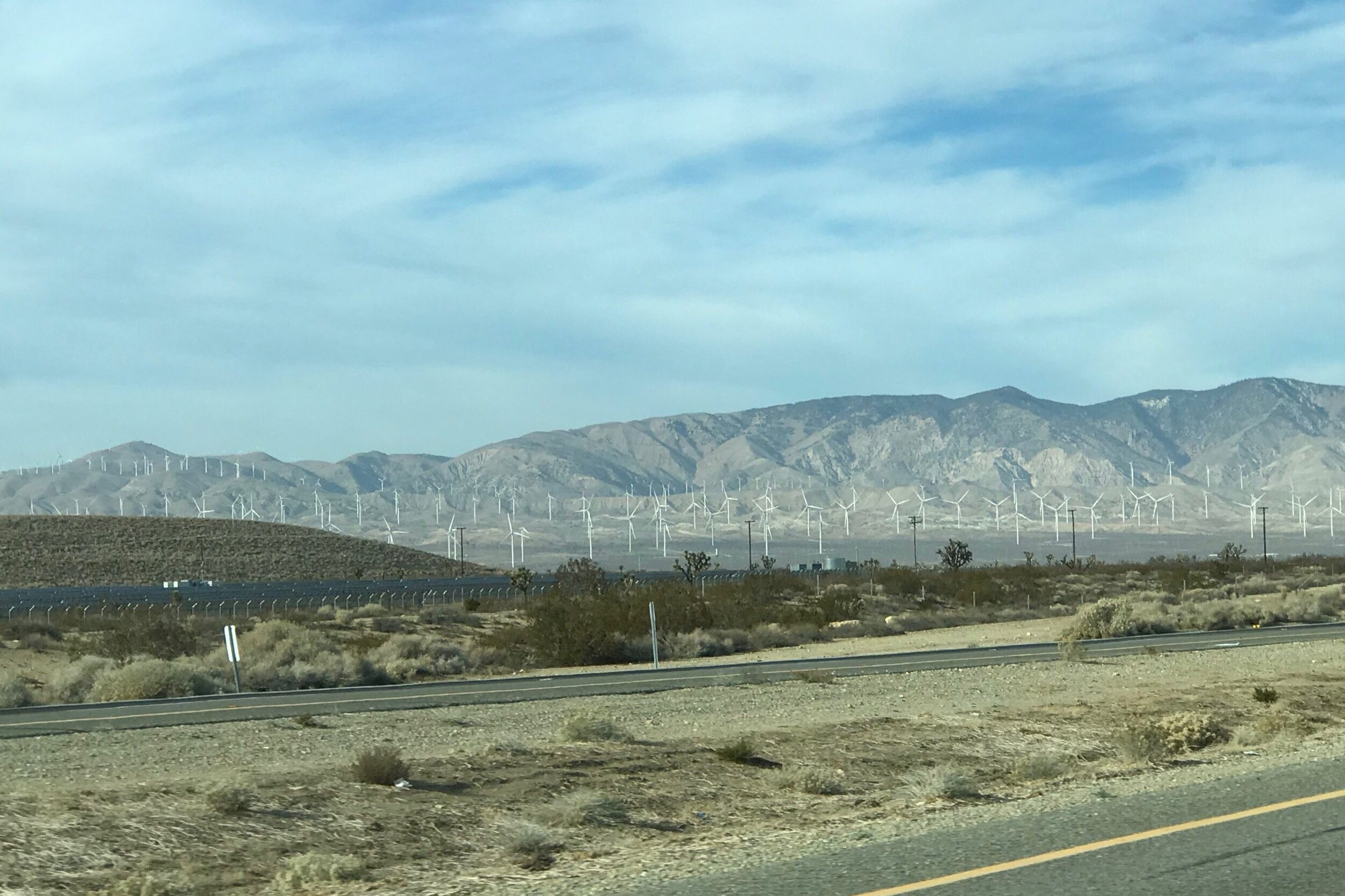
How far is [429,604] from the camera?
264 ft

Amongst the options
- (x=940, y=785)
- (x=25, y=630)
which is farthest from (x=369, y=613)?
(x=940, y=785)

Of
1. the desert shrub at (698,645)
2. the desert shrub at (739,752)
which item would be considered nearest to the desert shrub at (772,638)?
the desert shrub at (698,645)

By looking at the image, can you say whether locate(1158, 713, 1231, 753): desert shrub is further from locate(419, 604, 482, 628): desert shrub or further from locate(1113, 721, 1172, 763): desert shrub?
locate(419, 604, 482, 628): desert shrub

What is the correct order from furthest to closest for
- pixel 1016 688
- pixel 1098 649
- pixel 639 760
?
1. pixel 1098 649
2. pixel 1016 688
3. pixel 639 760

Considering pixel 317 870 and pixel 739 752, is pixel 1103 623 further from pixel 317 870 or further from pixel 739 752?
pixel 317 870

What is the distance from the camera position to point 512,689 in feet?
94.8

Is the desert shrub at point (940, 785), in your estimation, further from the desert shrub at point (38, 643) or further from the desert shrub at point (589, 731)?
the desert shrub at point (38, 643)

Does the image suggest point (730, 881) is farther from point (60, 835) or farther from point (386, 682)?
point (386, 682)

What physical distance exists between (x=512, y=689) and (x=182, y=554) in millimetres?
106581

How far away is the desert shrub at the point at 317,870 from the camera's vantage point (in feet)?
35.8

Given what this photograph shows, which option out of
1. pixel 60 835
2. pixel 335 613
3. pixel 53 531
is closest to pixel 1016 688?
pixel 60 835

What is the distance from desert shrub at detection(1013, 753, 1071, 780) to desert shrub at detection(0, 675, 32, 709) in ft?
63.5

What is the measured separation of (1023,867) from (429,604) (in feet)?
238

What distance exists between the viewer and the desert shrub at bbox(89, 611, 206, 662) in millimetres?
41906
